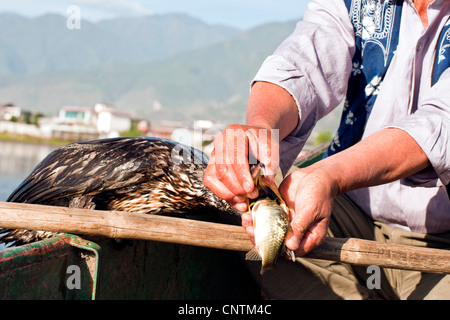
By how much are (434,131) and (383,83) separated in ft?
3.36

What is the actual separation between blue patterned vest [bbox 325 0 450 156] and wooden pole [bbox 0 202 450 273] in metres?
1.09

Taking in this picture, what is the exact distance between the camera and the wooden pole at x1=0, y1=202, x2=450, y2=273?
81.2 inches

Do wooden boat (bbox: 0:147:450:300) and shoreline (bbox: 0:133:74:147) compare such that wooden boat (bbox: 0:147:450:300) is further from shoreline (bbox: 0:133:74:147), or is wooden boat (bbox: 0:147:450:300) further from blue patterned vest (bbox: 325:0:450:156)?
shoreline (bbox: 0:133:74:147)

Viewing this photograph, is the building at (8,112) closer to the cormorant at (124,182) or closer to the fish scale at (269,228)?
the cormorant at (124,182)

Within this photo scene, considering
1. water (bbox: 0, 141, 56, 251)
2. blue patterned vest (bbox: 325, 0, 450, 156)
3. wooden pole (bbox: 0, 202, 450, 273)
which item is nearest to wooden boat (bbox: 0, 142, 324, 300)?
wooden pole (bbox: 0, 202, 450, 273)

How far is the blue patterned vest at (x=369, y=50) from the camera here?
3.14 metres

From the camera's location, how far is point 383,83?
10.4ft

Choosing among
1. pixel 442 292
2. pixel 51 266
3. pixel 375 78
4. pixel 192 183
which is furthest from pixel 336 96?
pixel 51 266

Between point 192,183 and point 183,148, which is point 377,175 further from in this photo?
point 183,148

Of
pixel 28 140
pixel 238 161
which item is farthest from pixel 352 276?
pixel 28 140

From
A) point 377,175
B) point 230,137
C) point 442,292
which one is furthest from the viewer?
point 442,292
